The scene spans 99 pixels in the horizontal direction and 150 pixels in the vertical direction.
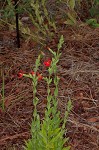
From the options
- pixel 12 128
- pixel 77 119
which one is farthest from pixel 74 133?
pixel 12 128

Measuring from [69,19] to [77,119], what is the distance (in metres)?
1.38

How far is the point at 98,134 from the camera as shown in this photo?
239 centimetres

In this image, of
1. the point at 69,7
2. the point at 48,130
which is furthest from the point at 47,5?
the point at 48,130

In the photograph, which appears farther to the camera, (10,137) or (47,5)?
(47,5)

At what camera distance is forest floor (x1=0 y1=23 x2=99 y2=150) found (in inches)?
93.8

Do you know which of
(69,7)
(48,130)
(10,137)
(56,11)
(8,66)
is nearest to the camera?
(48,130)

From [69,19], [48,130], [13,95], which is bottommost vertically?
[13,95]

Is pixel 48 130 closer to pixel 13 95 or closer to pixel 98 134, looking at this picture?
pixel 98 134

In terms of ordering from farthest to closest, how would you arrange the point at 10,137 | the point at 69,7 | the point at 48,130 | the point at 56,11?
the point at 56,11 → the point at 69,7 → the point at 10,137 → the point at 48,130

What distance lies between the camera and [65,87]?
9.15ft

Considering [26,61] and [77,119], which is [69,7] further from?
[77,119]

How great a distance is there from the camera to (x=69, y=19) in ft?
11.8

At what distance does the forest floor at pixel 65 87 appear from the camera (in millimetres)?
2383

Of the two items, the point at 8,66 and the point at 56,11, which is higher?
the point at 56,11
